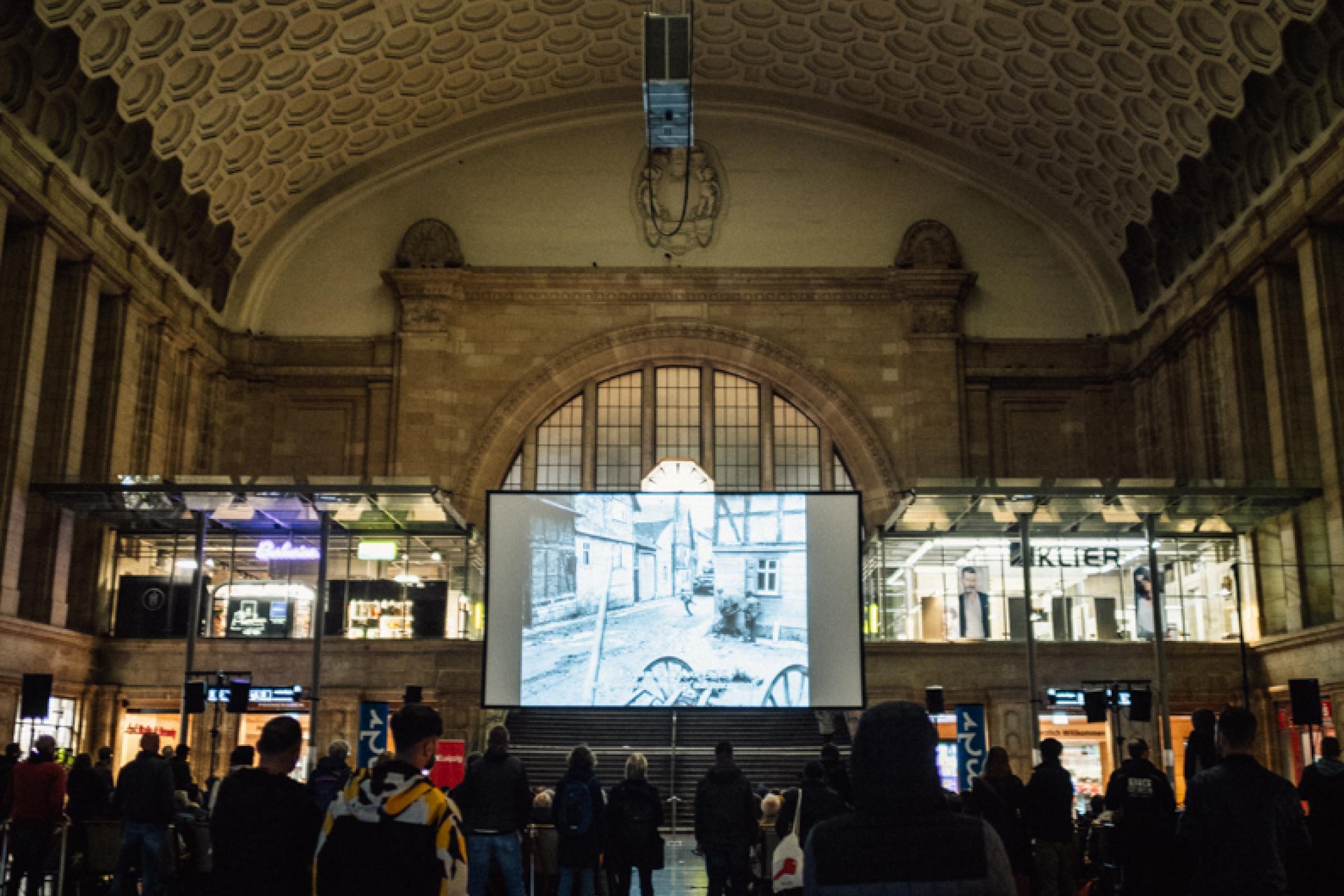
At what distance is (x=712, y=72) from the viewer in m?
34.3

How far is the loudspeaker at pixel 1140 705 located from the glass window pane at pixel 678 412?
1488cm

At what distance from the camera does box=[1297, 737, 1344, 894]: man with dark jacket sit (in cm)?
898

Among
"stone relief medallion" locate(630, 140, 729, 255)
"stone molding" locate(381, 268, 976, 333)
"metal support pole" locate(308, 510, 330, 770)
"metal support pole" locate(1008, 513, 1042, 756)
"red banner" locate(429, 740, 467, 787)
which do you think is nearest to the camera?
"red banner" locate(429, 740, 467, 787)

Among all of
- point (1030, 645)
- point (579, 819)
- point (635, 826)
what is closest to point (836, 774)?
point (635, 826)

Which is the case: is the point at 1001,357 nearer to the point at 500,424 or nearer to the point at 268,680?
the point at 500,424

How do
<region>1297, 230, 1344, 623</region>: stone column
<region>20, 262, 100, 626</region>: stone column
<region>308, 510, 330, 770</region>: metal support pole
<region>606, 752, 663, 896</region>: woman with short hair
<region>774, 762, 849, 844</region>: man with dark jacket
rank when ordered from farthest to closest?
<region>20, 262, 100, 626</region>: stone column, <region>1297, 230, 1344, 623</region>: stone column, <region>308, 510, 330, 770</region>: metal support pole, <region>606, 752, 663, 896</region>: woman with short hair, <region>774, 762, 849, 844</region>: man with dark jacket

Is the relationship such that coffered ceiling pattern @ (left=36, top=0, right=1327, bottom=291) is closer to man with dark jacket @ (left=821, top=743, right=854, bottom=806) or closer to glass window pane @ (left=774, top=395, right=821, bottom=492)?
glass window pane @ (left=774, top=395, right=821, bottom=492)

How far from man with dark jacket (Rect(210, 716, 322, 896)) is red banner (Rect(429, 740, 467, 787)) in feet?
41.3

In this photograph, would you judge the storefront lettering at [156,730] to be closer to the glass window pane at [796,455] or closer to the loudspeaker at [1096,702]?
the glass window pane at [796,455]

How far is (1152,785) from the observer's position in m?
9.67

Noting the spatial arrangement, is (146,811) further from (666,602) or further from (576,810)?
(666,602)

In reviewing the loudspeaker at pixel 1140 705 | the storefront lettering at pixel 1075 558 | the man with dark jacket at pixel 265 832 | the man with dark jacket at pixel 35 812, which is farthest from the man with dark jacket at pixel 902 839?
the storefront lettering at pixel 1075 558

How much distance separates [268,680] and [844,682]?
45.2ft

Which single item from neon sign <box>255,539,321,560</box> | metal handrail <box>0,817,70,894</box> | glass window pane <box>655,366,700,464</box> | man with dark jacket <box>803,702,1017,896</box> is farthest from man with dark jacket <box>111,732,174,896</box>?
glass window pane <box>655,366,700,464</box>
